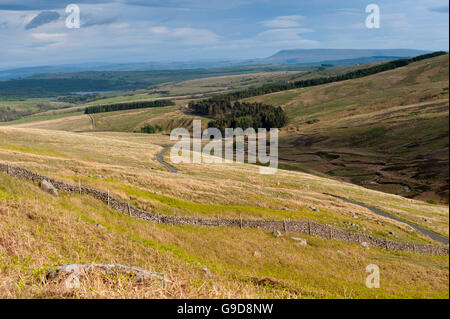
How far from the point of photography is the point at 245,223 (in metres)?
38.1

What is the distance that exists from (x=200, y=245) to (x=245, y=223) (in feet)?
32.5

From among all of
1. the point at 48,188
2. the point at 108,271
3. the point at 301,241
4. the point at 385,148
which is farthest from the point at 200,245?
the point at 385,148

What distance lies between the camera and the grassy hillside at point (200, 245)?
12.2m

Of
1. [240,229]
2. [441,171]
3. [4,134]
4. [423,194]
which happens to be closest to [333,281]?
[240,229]

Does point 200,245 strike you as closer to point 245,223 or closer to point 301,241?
point 245,223

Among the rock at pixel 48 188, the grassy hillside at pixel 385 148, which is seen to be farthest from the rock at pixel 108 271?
the grassy hillside at pixel 385 148

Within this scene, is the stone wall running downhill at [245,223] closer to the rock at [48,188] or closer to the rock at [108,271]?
the rock at [48,188]

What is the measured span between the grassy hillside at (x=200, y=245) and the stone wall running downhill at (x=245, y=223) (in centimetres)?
137

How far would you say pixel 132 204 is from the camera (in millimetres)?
37625

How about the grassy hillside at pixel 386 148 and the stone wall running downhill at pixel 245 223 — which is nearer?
the stone wall running downhill at pixel 245 223

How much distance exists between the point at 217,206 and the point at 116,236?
895 inches
